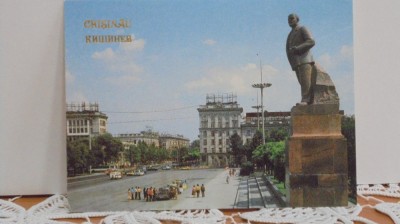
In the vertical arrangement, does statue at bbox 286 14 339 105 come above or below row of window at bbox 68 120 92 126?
above

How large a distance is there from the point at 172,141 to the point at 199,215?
0.21m

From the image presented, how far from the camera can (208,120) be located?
1.11m

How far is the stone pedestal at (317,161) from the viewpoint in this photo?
104 centimetres

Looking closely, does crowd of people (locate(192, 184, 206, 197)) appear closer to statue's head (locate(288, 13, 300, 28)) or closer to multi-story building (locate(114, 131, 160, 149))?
multi-story building (locate(114, 131, 160, 149))

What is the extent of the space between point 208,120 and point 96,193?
341 mm

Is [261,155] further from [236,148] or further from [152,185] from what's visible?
[152,185]

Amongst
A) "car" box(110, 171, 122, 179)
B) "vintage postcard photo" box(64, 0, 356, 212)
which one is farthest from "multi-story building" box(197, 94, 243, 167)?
"car" box(110, 171, 122, 179)

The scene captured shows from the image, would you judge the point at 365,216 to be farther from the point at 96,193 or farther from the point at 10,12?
the point at 10,12

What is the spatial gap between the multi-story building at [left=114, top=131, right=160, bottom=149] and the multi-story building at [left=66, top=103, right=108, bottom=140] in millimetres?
52

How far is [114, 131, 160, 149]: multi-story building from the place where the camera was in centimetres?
108

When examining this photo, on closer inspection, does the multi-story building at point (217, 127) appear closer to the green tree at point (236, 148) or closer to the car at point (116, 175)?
the green tree at point (236, 148)

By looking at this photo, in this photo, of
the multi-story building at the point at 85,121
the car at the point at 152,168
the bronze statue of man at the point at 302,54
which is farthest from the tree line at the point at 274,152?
the multi-story building at the point at 85,121

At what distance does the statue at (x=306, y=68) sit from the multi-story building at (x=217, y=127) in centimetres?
17

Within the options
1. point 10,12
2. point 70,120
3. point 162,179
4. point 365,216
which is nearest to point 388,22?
point 365,216
